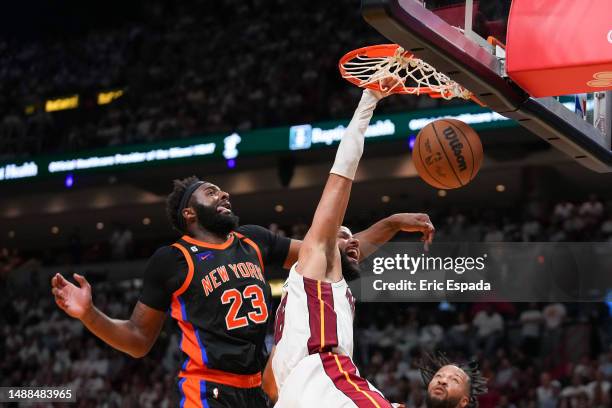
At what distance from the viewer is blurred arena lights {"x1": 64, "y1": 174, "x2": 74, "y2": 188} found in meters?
15.8

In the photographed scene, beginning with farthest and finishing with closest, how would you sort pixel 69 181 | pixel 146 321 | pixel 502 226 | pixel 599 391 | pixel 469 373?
1. pixel 69 181
2. pixel 502 226
3. pixel 599 391
4. pixel 469 373
5. pixel 146 321

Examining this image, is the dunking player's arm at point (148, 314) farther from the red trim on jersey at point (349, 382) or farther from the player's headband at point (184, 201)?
the red trim on jersey at point (349, 382)

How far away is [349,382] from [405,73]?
1.62 meters

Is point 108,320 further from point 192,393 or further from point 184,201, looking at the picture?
point 184,201

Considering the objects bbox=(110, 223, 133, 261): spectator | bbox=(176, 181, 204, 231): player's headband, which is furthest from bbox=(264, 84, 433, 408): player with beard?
bbox=(110, 223, 133, 261): spectator

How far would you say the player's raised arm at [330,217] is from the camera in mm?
3387

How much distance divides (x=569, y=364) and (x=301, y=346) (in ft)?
23.9

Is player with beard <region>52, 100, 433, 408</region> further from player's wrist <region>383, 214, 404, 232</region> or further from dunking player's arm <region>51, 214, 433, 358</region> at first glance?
player's wrist <region>383, 214, 404, 232</region>

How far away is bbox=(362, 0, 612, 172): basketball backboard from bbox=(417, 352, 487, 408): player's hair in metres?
1.13

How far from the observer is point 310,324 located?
336 cm

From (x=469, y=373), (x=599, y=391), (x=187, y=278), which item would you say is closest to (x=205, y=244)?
(x=187, y=278)

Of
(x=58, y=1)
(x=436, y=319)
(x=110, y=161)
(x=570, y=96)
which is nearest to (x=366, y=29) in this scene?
(x=110, y=161)

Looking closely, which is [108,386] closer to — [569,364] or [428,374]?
[569,364]

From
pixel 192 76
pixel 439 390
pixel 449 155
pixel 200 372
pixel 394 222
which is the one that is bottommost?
pixel 439 390
